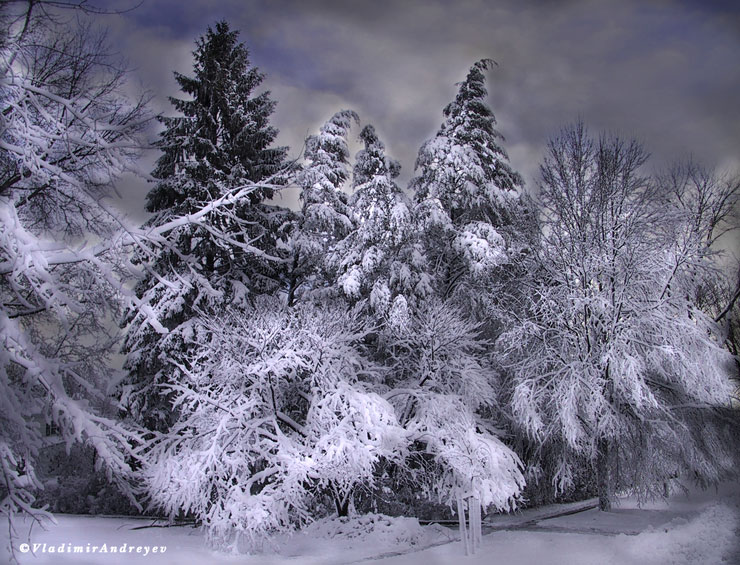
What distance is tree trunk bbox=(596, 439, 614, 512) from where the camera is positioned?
1303 cm

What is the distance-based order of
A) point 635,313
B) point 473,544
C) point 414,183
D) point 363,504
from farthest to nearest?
point 414,183
point 363,504
point 635,313
point 473,544

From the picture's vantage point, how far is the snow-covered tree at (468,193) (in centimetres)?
1565

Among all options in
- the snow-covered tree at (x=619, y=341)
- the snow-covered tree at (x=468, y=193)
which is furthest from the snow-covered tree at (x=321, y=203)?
the snow-covered tree at (x=619, y=341)

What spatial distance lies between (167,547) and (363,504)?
5.38m

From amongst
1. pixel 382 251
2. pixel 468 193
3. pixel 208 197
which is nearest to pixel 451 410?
pixel 382 251

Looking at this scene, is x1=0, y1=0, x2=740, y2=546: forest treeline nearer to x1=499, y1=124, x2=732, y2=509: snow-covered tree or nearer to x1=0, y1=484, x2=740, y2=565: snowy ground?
x1=499, y1=124, x2=732, y2=509: snow-covered tree

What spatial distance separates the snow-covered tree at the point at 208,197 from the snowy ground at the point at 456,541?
13.3 ft

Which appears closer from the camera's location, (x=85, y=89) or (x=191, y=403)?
(x=85, y=89)

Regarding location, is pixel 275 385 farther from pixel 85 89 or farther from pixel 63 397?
pixel 85 89

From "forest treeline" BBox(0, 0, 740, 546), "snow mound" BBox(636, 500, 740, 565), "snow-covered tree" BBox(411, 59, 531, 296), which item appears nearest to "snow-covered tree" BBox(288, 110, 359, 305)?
"forest treeline" BBox(0, 0, 740, 546)

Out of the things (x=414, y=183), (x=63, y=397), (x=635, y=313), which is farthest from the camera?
(x=414, y=183)

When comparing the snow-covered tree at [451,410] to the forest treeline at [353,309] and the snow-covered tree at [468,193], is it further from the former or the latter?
the snow-covered tree at [468,193]

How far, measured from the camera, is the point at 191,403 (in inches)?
436

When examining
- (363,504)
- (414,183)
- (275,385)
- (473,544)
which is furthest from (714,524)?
(414,183)
